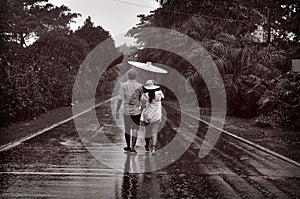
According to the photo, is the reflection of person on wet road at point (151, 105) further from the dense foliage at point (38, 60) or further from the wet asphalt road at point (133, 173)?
the dense foliage at point (38, 60)

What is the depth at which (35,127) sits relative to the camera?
723 inches

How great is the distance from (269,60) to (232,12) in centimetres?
445

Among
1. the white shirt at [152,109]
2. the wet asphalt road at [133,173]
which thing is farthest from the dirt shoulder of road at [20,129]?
the white shirt at [152,109]

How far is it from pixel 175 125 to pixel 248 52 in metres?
9.31

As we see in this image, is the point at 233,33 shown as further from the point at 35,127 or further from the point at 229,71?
the point at 35,127

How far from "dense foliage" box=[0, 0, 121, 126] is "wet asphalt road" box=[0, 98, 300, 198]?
5.58 meters

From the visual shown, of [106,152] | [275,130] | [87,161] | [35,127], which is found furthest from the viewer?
[275,130]

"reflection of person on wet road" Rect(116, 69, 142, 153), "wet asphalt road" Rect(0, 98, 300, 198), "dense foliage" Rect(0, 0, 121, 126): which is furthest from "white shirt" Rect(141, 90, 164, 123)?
"dense foliage" Rect(0, 0, 121, 126)

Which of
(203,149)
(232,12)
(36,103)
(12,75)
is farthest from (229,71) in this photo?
(203,149)

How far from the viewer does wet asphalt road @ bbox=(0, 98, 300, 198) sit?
7.89 metres

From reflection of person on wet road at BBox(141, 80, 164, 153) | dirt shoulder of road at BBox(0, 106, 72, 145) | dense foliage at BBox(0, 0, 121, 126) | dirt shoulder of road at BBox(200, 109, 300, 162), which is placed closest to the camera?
reflection of person on wet road at BBox(141, 80, 164, 153)

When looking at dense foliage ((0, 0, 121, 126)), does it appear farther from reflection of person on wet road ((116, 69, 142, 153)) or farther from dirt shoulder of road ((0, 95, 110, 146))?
reflection of person on wet road ((116, 69, 142, 153))

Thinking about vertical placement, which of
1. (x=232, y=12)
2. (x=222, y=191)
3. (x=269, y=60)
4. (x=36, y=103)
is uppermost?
(x=232, y=12)

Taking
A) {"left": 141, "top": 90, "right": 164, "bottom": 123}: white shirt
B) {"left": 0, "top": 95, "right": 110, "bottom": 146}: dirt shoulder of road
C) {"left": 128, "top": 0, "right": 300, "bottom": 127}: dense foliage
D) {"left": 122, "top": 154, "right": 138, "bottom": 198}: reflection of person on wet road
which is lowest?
{"left": 122, "top": 154, "right": 138, "bottom": 198}: reflection of person on wet road
